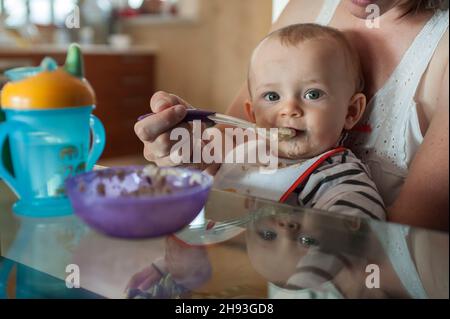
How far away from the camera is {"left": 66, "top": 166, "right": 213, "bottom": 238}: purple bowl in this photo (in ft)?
1.79

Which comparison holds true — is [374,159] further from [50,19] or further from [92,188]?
[50,19]

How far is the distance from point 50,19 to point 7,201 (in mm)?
3167

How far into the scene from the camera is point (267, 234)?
0.67 m

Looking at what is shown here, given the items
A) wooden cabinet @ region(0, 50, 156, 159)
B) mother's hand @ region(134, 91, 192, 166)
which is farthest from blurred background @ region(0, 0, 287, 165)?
mother's hand @ region(134, 91, 192, 166)

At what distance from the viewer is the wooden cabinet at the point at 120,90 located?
329 cm

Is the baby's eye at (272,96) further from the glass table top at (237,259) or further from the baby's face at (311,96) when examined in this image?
the glass table top at (237,259)

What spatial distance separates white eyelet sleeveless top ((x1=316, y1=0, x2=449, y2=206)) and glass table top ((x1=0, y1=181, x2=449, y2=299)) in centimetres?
22

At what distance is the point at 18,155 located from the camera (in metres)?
0.67

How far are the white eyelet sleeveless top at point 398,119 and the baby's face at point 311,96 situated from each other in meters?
0.05

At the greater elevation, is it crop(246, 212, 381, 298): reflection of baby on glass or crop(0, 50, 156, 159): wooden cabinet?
crop(246, 212, 381, 298): reflection of baby on glass

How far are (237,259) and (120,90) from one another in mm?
2950

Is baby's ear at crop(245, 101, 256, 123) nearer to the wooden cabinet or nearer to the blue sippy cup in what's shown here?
the blue sippy cup

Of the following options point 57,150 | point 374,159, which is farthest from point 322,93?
point 57,150
